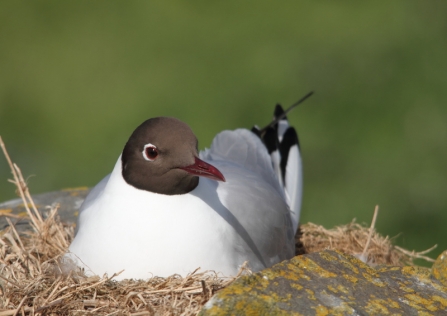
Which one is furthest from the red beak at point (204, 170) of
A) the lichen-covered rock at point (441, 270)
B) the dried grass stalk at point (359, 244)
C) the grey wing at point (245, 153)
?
the dried grass stalk at point (359, 244)

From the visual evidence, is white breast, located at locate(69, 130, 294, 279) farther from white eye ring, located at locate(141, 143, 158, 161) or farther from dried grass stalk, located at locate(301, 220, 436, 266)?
dried grass stalk, located at locate(301, 220, 436, 266)

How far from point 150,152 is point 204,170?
284mm

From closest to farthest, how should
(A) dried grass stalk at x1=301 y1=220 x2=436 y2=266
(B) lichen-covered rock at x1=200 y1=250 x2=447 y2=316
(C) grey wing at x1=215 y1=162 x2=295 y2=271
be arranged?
(B) lichen-covered rock at x1=200 y1=250 x2=447 y2=316, (C) grey wing at x1=215 y1=162 x2=295 y2=271, (A) dried grass stalk at x1=301 y1=220 x2=436 y2=266

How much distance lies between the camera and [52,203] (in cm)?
471

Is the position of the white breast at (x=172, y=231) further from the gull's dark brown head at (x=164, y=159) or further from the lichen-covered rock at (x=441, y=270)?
the lichen-covered rock at (x=441, y=270)

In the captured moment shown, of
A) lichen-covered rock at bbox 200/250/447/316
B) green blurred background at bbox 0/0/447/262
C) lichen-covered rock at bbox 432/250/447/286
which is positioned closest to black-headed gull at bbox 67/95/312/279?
lichen-covered rock at bbox 200/250/447/316

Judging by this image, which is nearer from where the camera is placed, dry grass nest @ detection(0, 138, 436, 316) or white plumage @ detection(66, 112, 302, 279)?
dry grass nest @ detection(0, 138, 436, 316)

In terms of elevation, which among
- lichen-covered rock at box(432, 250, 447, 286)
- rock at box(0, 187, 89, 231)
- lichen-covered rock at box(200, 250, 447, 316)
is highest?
lichen-covered rock at box(200, 250, 447, 316)

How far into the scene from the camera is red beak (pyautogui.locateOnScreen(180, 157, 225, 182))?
3088 mm

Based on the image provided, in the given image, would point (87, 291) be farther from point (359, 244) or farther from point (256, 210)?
point (359, 244)

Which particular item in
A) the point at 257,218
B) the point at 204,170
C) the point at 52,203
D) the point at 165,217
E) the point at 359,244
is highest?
the point at 204,170

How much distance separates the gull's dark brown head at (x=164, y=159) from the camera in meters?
3.20

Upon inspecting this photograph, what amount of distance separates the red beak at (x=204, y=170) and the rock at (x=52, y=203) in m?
1.48

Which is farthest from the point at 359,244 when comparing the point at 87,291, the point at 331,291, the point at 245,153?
the point at 87,291
